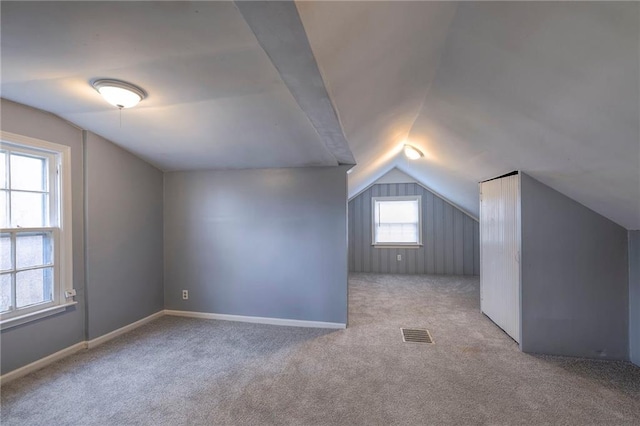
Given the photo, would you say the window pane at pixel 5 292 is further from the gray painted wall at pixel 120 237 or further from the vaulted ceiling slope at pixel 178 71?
the vaulted ceiling slope at pixel 178 71

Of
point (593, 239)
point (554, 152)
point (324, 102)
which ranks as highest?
point (324, 102)

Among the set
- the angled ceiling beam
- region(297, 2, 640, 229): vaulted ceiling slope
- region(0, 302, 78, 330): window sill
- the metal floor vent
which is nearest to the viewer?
the angled ceiling beam

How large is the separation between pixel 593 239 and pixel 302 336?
9.79ft

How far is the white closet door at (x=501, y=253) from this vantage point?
287 cm

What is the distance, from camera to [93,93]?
6.72 feet

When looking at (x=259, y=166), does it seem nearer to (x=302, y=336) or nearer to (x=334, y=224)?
(x=334, y=224)

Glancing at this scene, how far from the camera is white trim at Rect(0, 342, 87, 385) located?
2.20 metres

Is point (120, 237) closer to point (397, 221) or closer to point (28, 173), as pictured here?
point (28, 173)

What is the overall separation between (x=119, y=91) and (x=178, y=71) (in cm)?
50

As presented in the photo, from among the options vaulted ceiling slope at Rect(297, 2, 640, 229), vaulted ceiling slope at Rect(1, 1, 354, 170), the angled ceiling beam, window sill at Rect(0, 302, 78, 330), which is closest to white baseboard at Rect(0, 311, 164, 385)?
window sill at Rect(0, 302, 78, 330)

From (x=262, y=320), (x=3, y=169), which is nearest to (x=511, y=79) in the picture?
(x=262, y=320)

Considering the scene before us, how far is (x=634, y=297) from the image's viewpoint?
98.7 inches

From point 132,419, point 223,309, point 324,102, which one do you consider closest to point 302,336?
point 223,309

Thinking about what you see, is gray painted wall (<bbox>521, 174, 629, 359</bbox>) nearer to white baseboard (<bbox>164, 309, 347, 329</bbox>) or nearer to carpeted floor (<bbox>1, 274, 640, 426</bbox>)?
carpeted floor (<bbox>1, 274, 640, 426</bbox>)
